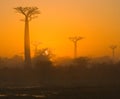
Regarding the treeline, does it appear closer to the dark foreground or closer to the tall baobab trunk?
the tall baobab trunk

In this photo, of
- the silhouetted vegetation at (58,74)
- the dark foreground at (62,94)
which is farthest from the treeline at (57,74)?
the dark foreground at (62,94)

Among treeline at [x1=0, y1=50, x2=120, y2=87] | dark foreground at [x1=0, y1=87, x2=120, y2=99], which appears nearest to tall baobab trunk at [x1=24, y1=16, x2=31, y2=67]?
treeline at [x1=0, y1=50, x2=120, y2=87]

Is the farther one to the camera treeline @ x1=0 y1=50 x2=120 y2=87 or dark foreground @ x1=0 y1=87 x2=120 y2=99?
treeline @ x1=0 y1=50 x2=120 y2=87

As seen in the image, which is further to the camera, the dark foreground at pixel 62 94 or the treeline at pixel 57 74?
the treeline at pixel 57 74

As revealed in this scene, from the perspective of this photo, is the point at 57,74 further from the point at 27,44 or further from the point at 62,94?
the point at 62,94

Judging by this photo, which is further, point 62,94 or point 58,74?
point 58,74

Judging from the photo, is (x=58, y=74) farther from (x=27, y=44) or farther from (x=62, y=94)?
(x=62, y=94)

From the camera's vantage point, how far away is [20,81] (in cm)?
6938

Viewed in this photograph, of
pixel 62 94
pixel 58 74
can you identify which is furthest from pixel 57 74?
pixel 62 94

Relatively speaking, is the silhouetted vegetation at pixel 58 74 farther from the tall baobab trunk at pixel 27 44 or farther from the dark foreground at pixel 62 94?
the dark foreground at pixel 62 94

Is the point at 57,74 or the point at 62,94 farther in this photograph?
the point at 57,74

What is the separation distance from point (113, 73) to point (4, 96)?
3318 cm

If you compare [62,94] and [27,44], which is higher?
[27,44]

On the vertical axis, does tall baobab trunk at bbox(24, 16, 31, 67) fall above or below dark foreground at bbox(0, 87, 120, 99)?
above
